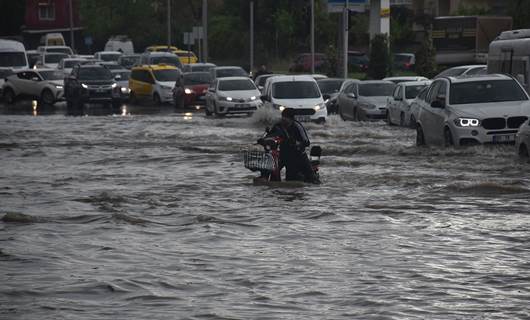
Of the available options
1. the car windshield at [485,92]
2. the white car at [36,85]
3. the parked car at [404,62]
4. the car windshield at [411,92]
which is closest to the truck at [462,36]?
the parked car at [404,62]

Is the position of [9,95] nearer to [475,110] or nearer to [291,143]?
[475,110]

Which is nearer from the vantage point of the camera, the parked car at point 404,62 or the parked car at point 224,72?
the parked car at point 224,72

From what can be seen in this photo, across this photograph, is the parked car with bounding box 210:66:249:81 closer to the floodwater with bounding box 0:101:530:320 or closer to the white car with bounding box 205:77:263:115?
the white car with bounding box 205:77:263:115

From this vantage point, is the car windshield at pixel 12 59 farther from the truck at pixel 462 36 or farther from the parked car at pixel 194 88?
the truck at pixel 462 36

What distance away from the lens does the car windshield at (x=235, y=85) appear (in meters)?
42.5

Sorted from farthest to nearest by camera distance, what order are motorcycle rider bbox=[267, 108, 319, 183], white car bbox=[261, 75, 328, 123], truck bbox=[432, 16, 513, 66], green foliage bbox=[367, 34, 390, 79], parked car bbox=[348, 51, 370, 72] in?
parked car bbox=[348, 51, 370, 72] < truck bbox=[432, 16, 513, 66] < green foliage bbox=[367, 34, 390, 79] < white car bbox=[261, 75, 328, 123] < motorcycle rider bbox=[267, 108, 319, 183]

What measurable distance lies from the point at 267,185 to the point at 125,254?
598cm

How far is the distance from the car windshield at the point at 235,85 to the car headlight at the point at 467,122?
19315mm

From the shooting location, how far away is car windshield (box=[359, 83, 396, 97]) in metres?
38.2

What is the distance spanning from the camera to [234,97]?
41.9 m

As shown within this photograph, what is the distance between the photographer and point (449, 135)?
2414 centimetres

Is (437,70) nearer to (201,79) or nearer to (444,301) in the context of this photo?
(201,79)

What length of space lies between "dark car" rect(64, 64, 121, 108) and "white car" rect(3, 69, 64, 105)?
1340 mm

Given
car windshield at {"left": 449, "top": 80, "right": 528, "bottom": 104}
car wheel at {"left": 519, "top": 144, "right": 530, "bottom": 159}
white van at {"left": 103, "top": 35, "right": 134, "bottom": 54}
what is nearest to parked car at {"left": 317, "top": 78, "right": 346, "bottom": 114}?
car windshield at {"left": 449, "top": 80, "right": 528, "bottom": 104}
